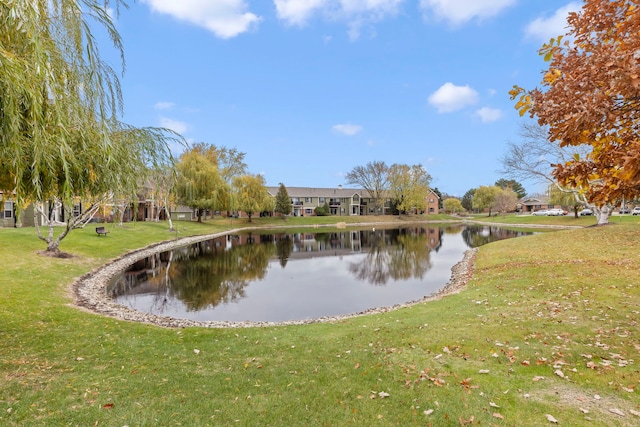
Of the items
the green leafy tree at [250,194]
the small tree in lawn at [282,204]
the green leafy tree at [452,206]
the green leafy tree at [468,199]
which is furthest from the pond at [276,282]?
the green leafy tree at [468,199]

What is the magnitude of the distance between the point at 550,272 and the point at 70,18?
16.9 m

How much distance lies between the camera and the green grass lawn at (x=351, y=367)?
4500mm

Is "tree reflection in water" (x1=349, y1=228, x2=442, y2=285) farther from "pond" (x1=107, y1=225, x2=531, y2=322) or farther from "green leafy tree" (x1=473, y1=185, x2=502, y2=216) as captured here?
"green leafy tree" (x1=473, y1=185, x2=502, y2=216)

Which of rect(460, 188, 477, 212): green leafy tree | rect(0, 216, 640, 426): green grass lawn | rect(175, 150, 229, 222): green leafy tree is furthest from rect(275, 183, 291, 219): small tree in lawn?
rect(460, 188, 477, 212): green leafy tree

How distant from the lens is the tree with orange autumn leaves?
3.83 m

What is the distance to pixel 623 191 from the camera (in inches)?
180

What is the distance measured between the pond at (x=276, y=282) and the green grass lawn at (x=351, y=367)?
3665mm

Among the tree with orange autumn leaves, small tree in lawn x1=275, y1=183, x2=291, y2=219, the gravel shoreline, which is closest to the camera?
the tree with orange autumn leaves

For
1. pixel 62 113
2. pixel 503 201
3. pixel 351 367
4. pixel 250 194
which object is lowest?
pixel 351 367

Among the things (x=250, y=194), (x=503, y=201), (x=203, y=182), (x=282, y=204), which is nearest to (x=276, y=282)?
(x=203, y=182)

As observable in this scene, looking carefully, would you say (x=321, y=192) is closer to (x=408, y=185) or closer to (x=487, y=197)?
(x=408, y=185)

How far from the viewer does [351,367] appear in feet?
20.0

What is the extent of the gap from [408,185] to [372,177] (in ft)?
27.7

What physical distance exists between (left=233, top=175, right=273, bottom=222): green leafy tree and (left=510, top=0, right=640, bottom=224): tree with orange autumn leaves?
53577mm
